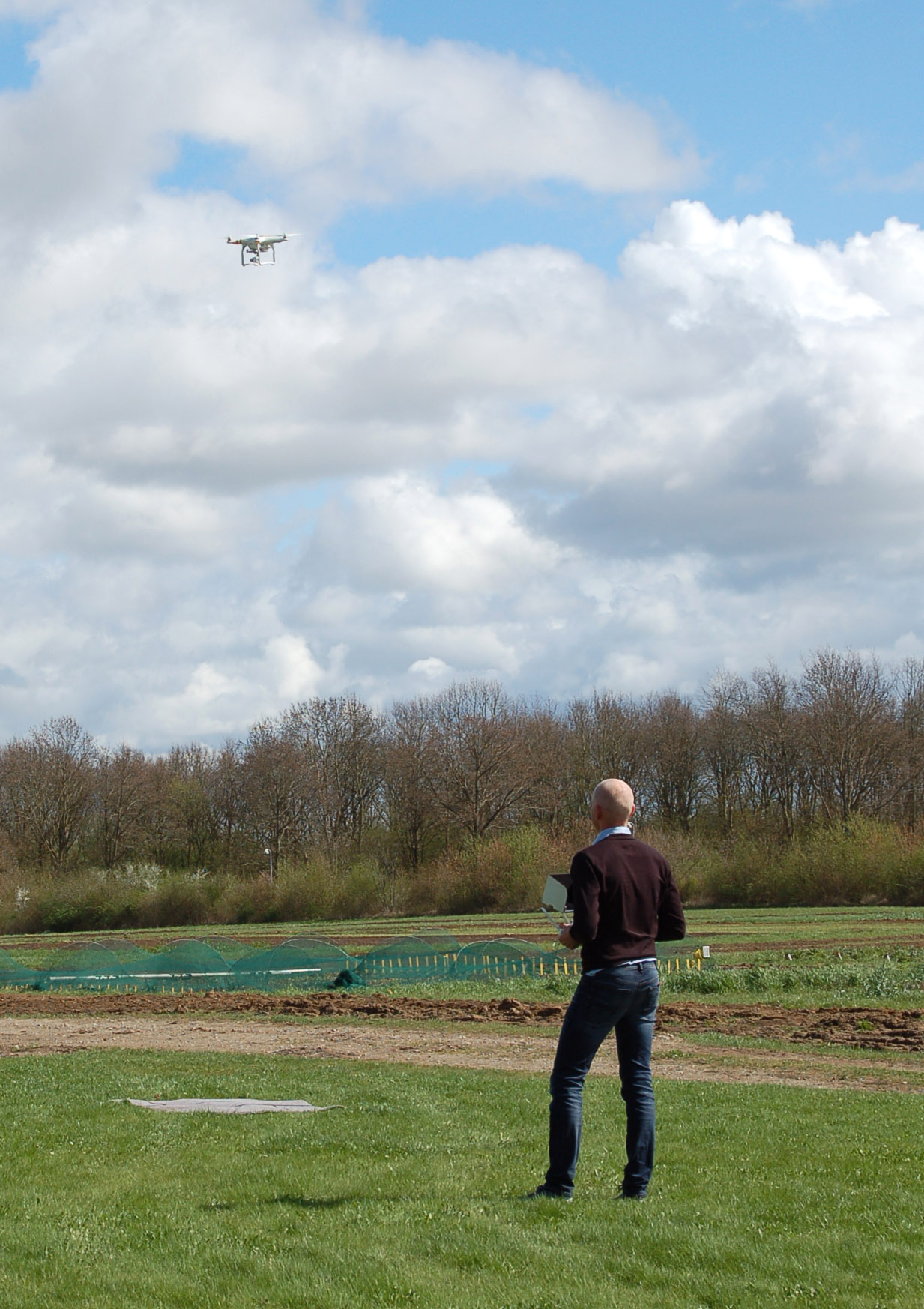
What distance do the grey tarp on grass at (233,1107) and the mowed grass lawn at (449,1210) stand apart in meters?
0.26

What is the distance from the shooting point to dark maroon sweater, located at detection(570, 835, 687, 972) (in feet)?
20.1

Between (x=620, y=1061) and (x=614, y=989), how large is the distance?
1.35 feet

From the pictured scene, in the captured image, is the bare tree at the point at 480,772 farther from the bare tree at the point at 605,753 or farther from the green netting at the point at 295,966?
the green netting at the point at 295,966

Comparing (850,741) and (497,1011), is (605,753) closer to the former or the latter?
(850,741)

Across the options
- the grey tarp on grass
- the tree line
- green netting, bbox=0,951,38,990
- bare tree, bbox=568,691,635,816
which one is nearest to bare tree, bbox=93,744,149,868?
the tree line

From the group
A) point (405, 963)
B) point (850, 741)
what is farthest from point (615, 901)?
point (850, 741)

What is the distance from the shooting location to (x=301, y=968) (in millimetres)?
25562

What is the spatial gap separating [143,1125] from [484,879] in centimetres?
5353

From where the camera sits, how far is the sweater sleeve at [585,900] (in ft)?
20.0

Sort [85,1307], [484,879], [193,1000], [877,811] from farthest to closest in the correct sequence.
Result: [877,811] < [484,879] < [193,1000] < [85,1307]

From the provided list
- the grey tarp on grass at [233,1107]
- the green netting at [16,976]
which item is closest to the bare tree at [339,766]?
the green netting at [16,976]

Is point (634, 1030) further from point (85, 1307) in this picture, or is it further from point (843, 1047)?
point (843, 1047)

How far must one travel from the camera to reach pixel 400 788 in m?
79.4

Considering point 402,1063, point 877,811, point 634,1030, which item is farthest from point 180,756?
point 634,1030
